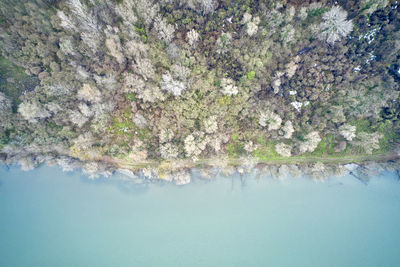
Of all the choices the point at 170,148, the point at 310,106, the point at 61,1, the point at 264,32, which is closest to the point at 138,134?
the point at 170,148

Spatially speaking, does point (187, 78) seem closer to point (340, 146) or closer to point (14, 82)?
point (14, 82)

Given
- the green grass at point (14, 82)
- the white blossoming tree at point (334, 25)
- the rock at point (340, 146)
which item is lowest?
the rock at point (340, 146)

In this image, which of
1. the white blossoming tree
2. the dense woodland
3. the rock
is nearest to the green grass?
the dense woodland

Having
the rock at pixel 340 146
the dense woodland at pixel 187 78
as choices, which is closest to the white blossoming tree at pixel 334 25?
the dense woodland at pixel 187 78

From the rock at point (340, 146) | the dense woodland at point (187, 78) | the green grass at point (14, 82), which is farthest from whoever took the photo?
the rock at point (340, 146)

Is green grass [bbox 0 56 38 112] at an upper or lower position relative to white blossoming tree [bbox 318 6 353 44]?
lower

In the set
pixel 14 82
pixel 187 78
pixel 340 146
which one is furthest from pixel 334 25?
pixel 14 82

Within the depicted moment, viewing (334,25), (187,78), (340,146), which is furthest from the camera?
(340,146)

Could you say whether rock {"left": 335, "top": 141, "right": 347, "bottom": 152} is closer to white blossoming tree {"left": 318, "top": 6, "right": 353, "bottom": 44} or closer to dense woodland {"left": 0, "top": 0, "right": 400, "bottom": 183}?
dense woodland {"left": 0, "top": 0, "right": 400, "bottom": 183}

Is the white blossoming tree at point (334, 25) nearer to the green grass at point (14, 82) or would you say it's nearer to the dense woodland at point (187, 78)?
the dense woodland at point (187, 78)
